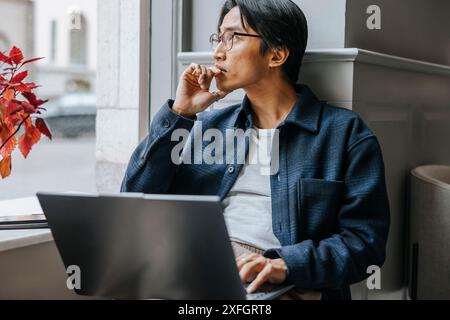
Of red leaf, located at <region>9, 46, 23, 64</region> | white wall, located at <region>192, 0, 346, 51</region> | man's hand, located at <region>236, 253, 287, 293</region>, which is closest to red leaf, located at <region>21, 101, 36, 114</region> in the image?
red leaf, located at <region>9, 46, 23, 64</region>

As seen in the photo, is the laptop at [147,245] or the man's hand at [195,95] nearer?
the laptop at [147,245]

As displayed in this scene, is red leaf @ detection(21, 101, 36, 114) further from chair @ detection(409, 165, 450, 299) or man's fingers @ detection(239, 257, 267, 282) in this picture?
chair @ detection(409, 165, 450, 299)

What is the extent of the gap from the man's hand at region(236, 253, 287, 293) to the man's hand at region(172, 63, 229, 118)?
487 millimetres

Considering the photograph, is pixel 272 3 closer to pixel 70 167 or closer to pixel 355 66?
pixel 355 66

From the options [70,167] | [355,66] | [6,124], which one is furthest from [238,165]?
[70,167]

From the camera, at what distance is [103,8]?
7.30 feet

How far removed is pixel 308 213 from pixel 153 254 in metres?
0.51

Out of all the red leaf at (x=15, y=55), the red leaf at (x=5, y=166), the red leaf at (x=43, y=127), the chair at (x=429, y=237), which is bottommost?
the chair at (x=429, y=237)

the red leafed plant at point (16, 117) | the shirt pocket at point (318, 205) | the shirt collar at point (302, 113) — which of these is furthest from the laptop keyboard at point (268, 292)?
the red leafed plant at point (16, 117)

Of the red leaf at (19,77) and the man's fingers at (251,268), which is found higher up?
the red leaf at (19,77)

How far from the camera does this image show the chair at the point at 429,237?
1.92 m

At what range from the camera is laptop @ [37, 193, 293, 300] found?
979 mm

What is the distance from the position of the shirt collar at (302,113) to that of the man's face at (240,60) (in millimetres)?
103

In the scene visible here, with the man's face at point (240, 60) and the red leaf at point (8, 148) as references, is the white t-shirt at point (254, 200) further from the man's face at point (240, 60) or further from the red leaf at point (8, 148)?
the red leaf at point (8, 148)
